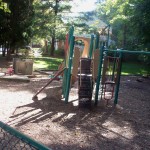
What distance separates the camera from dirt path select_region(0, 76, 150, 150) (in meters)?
4.90

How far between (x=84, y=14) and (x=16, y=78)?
920 inches

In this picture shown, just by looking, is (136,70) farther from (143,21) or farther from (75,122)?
(75,122)

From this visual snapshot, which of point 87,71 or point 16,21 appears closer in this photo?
point 87,71

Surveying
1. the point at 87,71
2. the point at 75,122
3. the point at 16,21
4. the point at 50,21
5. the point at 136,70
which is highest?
the point at 50,21

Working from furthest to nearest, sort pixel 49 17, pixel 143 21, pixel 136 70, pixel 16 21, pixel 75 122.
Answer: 1. pixel 49 17
2. pixel 136 70
3. pixel 16 21
4. pixel 143 21
5. pixel 75 122

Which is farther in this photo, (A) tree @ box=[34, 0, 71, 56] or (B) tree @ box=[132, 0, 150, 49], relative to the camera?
(A) tree @ box=[34, 0, 71, 56]

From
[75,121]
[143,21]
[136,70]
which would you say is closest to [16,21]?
[143,21]

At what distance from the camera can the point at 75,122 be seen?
6.06 m

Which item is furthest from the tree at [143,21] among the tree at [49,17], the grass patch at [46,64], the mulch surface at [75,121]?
the tree at [49,17]

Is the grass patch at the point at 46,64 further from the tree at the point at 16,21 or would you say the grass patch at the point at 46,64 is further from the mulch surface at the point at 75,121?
the mulch surface at the point at 75,121

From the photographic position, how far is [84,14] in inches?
1314

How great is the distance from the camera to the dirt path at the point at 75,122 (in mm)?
4900

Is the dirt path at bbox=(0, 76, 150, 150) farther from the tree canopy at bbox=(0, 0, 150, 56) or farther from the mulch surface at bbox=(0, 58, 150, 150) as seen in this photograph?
the tree canopy at bbox=(0, 0, 150, 56)

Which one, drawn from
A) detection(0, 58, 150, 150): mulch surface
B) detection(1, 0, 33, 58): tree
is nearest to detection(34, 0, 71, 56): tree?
detection(1, 0, 33, 58): tree
